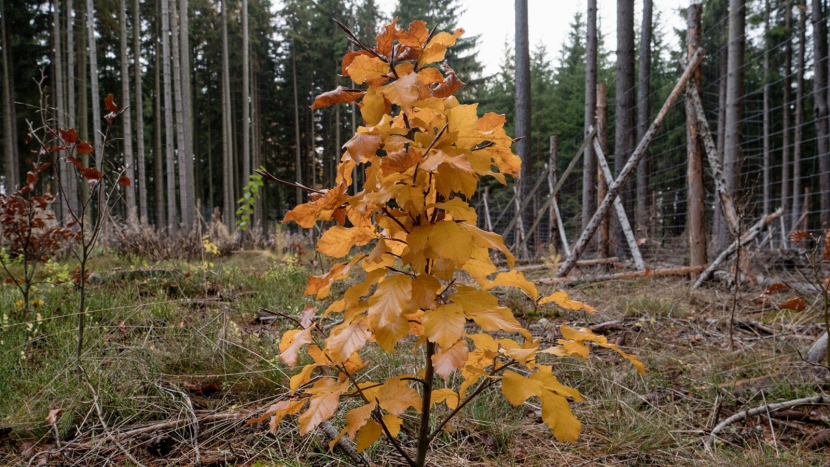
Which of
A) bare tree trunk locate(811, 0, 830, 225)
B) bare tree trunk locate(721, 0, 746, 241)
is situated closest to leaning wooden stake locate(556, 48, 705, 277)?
bare tree trunk locate(721, 0, 746, 241)

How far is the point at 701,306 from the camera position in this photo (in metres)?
3.45

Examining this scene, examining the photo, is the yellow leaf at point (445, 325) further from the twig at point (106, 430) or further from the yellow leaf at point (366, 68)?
the twig at point (106, 430)

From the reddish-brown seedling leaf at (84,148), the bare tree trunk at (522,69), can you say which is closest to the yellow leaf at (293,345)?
the reddish-brown seedling leaf at (84,148)

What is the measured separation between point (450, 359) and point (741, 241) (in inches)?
163

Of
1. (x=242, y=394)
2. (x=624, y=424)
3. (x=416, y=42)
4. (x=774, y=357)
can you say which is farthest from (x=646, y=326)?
A: (x=416, y=42)

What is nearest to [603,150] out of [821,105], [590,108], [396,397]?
[590,108]

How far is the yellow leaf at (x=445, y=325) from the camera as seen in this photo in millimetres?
681

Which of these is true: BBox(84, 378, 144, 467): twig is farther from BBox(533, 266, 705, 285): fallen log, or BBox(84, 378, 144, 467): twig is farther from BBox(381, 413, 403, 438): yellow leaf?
BBox(533, 266, 705, 285): fallen log

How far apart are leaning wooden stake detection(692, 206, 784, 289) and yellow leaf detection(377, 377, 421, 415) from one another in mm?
3710

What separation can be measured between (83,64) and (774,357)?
15.9 m

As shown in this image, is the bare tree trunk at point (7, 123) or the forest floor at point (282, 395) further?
the bare tree trunk at point (7, 123)

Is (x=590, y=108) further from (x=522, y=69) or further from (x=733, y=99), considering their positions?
(x=733, y=99)

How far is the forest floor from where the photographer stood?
4.47ft

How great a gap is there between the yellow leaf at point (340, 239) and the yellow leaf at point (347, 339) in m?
0.14
